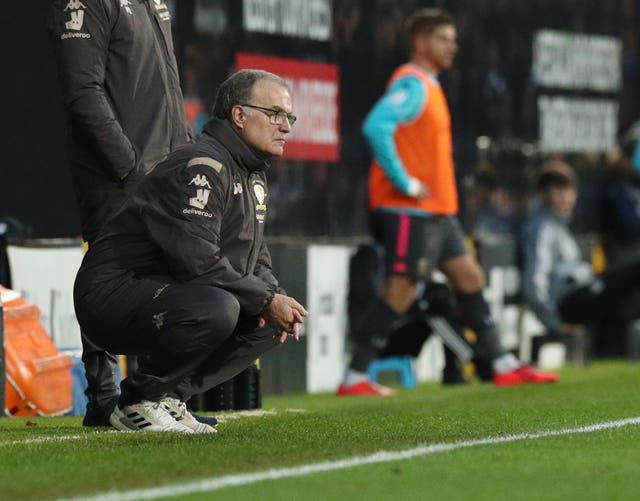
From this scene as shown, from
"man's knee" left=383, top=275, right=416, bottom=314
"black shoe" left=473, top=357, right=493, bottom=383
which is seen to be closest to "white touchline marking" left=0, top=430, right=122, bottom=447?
"man's knee" left=383, top=275, right=416, bottom=314

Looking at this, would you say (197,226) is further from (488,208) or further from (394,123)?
(488,208)

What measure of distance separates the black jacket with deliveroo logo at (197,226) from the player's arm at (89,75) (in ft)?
1.94

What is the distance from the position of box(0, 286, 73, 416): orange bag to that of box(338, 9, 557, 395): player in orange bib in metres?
2.55

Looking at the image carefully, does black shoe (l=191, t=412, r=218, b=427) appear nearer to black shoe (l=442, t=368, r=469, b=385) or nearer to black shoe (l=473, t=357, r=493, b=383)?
black shoe (l=473, t=357, r=493, b=383)

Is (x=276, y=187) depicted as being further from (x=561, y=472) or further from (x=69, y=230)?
(x=561, y=472)

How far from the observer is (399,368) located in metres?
11.9

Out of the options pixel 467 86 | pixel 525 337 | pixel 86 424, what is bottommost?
pixel 525 337

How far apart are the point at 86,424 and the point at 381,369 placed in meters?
4.61

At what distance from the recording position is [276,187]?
11.1 metres

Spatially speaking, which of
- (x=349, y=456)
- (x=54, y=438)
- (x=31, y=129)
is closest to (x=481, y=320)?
(x=31, y=129)

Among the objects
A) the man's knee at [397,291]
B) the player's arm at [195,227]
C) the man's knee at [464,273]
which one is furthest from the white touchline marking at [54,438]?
the man's knee at [464,273]

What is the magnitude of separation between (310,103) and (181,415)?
479 centimetres

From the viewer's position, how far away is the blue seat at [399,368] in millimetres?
11859

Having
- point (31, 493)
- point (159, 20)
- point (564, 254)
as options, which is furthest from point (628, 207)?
point (31, 493)
